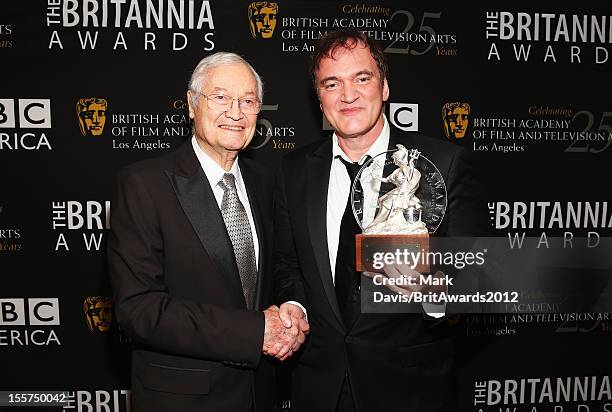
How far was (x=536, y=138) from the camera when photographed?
2725 mm

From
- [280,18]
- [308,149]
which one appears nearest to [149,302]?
[308,149]

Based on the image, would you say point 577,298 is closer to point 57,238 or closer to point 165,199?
point 165,199

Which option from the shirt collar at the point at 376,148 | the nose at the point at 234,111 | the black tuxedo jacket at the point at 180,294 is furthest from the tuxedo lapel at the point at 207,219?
the shirt collar at the point at 376,148

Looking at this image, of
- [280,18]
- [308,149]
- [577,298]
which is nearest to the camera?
[308,149]

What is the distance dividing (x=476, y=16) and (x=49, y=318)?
2.95 m

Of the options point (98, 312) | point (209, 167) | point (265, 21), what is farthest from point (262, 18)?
point (98, 312)

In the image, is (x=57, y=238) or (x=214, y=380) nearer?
(x=214, y=380)

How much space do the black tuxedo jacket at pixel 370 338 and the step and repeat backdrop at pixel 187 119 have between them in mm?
1112

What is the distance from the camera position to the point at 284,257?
1.73 meters

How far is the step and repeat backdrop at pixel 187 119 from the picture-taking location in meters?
2.58

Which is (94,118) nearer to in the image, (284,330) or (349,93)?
(349,93)

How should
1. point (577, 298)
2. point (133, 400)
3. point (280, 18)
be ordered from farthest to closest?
point (280, 18) → point (577, 298) → point (133, 400)

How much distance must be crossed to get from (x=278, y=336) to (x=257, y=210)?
0.43 metres

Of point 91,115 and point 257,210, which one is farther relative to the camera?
point 91,115
